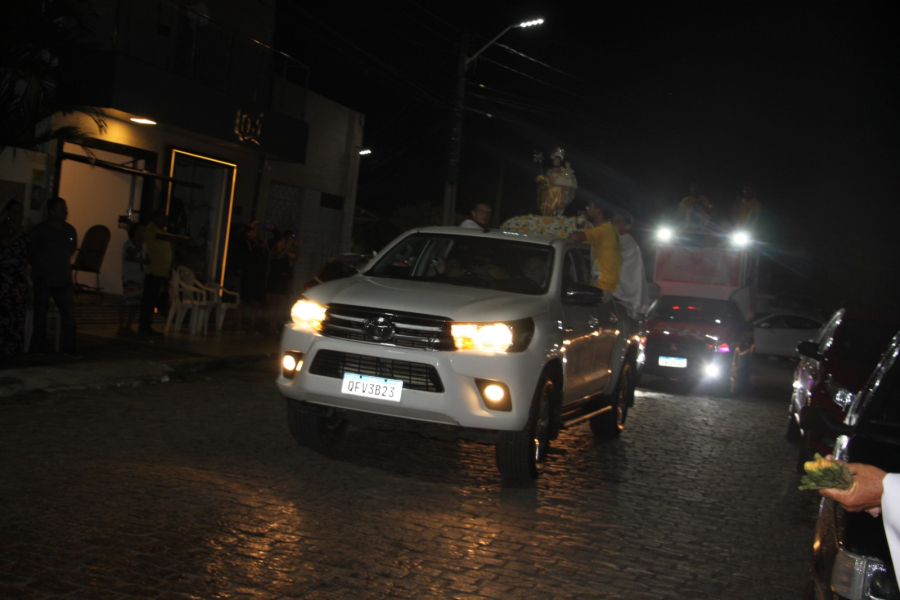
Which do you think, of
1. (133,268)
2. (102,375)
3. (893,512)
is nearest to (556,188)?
(102,375)

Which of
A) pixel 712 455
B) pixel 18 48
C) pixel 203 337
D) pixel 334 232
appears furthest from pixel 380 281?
pixel 334 232

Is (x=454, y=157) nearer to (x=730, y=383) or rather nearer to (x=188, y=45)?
(x=188, y=45)

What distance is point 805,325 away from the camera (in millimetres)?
25422

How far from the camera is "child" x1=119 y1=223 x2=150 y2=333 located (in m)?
14.1

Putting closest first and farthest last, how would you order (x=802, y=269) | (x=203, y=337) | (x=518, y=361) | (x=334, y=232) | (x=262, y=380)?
(x=518, y=361) → (x=262, y=380) → (x=203, y=337) → (x=334, y=232) → (x=802, y=269)

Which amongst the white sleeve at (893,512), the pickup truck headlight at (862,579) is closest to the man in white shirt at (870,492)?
the white sleeve at (893,512)

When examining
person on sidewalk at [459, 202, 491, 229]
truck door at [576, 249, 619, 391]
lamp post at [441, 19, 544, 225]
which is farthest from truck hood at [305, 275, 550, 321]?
lamp post at [441, 19, 544, 225]

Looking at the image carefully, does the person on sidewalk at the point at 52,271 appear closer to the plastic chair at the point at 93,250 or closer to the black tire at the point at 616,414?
the plastic chair at the point at 93,250

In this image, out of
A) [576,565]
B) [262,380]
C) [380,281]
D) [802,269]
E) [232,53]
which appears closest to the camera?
[576,565]

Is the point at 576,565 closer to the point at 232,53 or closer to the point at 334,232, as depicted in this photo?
the point at 232,53

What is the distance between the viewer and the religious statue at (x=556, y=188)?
41.0ft

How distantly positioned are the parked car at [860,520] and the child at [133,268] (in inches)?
447

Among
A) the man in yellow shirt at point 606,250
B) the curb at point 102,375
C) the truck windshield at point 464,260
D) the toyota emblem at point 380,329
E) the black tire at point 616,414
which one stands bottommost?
the curb at point 102,375

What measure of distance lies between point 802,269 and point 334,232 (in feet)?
69.0
